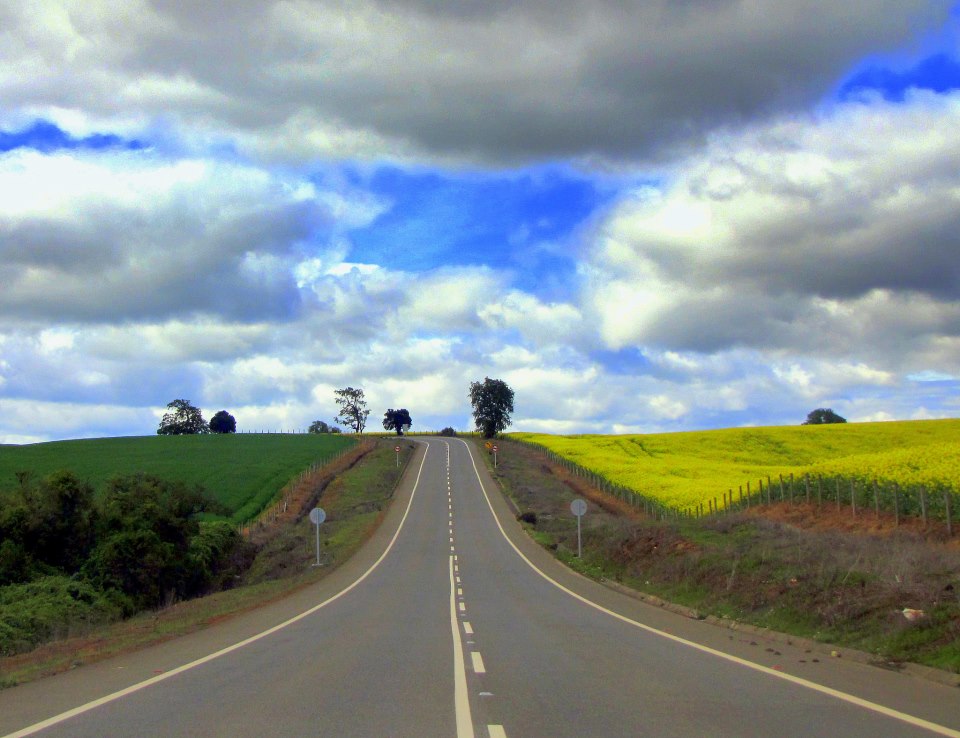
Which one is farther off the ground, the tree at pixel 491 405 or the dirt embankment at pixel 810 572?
the tree at pixel 491 405

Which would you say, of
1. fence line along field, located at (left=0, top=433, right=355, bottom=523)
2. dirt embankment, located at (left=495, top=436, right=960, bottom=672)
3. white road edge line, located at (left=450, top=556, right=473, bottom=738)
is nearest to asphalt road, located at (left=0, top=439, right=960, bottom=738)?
white road edge line, located at (left=450, top=556, right=473, bottom=738)

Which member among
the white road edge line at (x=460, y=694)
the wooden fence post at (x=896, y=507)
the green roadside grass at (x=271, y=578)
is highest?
the wooden fence post at (x=896, y=507)

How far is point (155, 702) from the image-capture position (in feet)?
32.4

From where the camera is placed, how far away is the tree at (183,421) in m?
→ 176

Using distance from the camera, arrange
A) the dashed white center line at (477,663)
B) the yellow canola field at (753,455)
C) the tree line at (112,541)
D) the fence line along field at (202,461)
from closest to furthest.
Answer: the dashed white center line at (477,663), the tree line at (112,541), the yellow canola field at (753,455), the fence line along field at (202,461)

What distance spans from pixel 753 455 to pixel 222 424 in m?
119

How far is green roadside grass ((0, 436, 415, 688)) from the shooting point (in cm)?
1566

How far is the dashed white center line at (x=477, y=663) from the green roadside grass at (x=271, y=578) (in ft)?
19.9

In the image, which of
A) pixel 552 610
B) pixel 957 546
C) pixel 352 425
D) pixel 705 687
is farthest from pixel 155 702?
pixel 352 425

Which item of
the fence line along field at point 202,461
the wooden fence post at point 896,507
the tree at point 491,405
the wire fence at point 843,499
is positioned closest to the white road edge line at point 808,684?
the wooden fence post at point 896,507

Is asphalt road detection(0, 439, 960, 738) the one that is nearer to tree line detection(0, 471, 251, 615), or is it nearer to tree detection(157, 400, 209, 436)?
tree line detection(0, 471, 251, 615)

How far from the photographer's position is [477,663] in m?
12.6

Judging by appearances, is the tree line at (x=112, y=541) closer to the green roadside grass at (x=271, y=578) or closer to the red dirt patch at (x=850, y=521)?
the green roadside grass at (x=271, y=578)

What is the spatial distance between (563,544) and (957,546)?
65.6 ft
